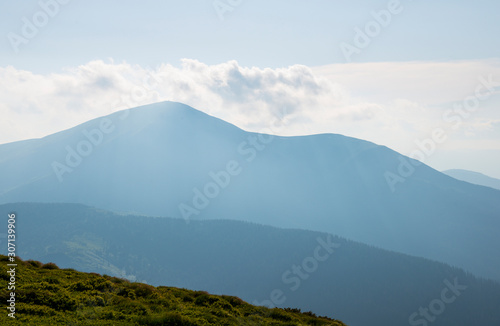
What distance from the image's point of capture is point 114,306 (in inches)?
1070

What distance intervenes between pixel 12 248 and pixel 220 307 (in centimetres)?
1556

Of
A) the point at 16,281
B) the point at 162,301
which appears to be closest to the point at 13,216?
the point at 16,281

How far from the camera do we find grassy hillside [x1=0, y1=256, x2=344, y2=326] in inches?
950

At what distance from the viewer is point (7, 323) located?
69.9 feet

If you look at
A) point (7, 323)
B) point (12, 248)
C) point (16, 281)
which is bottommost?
point (7, 323)

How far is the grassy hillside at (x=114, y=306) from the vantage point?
2414 cm

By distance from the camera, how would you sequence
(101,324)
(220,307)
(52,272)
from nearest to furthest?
(101,324) < (220,307) < (52,272)

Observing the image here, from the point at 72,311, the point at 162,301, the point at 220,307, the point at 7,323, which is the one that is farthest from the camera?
the point at 220,307

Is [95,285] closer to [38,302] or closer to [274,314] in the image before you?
[38,302]

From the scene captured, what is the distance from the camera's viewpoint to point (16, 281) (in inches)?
1120

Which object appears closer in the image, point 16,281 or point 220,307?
point 16,281

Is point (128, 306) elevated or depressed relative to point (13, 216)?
depressed

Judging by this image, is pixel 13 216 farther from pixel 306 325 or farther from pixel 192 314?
pixel 306 325

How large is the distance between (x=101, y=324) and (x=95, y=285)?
8.85m
